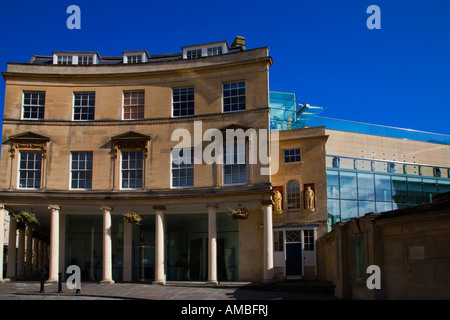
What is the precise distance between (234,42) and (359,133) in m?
15.7

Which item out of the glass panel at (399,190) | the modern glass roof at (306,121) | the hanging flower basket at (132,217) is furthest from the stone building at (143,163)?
the glass panel at (399,190)

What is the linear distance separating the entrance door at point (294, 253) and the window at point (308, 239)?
28 centimetres

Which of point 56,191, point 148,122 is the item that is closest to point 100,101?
point 148,122

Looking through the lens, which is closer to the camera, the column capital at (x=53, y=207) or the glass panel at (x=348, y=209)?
the column capital at (x=53, y=207)

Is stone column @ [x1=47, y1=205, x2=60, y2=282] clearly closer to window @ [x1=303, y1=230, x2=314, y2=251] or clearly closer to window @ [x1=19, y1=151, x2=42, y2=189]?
window @ [x1=19, y1=151, x2=42, y2=189]

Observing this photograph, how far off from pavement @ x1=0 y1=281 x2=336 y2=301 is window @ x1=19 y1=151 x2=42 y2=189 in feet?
18.0

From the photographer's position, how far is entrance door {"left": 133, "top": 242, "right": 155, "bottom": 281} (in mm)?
29078

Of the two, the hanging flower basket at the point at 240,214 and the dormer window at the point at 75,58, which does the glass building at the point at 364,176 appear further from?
the dormer window at the point at 75,58

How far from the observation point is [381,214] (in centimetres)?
1599

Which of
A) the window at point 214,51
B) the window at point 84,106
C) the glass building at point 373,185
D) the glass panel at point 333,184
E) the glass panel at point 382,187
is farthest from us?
the glass panel at point 382,187

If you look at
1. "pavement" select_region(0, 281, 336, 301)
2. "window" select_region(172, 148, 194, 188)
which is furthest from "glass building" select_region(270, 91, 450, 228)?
"window" select_region(172, 148, 194, 188)

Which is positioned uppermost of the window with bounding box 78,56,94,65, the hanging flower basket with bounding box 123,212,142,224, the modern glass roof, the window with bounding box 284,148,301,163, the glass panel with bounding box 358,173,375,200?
the window with bounding box 78,56,94,65

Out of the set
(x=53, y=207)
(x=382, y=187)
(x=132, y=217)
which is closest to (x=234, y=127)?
(x=132, y=217)

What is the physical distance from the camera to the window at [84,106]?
29500 mm
